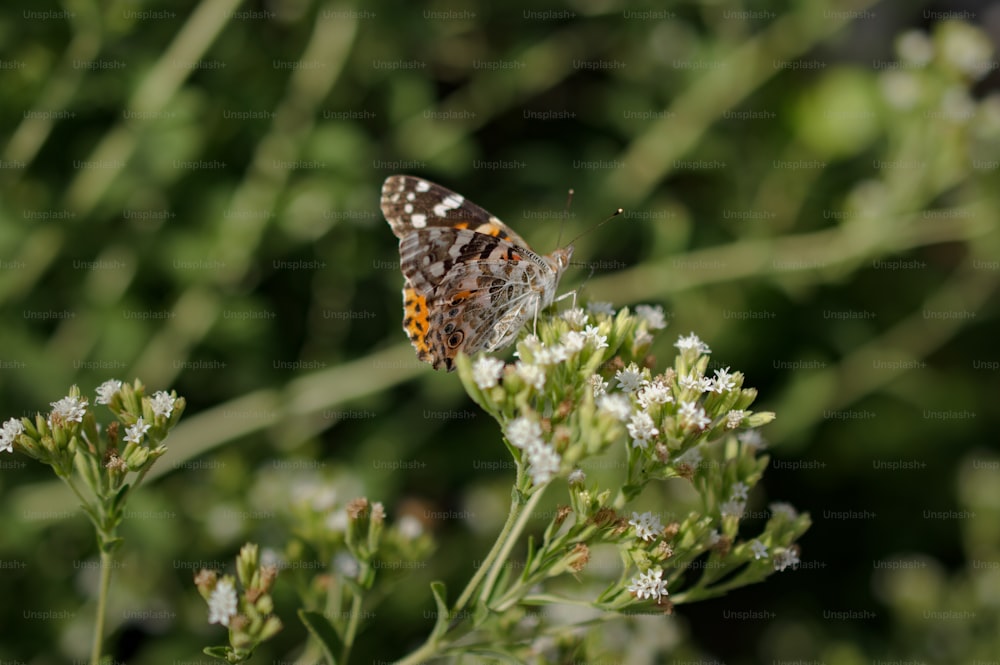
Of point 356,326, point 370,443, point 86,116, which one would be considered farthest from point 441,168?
point 86,116

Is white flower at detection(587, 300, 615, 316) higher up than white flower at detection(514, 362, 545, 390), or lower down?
higher up

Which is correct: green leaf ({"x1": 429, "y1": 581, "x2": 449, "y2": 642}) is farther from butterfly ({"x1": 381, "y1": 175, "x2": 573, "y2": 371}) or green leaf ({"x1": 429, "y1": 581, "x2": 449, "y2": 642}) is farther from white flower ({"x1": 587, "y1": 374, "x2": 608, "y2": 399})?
butterfly ({"x1": 381, "y1": 175, "x2": 573, "y2": 371})

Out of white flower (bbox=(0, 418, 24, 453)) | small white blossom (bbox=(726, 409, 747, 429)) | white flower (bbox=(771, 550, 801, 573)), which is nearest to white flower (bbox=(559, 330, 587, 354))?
small white blossom (bbox=(726, 409, 747, 429))

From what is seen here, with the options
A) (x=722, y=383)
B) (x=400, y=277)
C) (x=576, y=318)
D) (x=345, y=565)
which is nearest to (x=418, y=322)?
(x=576, y=318)

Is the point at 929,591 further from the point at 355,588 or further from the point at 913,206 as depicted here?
the point at 355,588

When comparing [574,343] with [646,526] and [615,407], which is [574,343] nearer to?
[615,407]

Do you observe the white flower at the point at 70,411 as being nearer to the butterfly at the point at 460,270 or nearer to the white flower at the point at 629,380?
the butterfly at the point at 460,270

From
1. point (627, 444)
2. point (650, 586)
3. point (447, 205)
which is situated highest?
point (447, 205)
